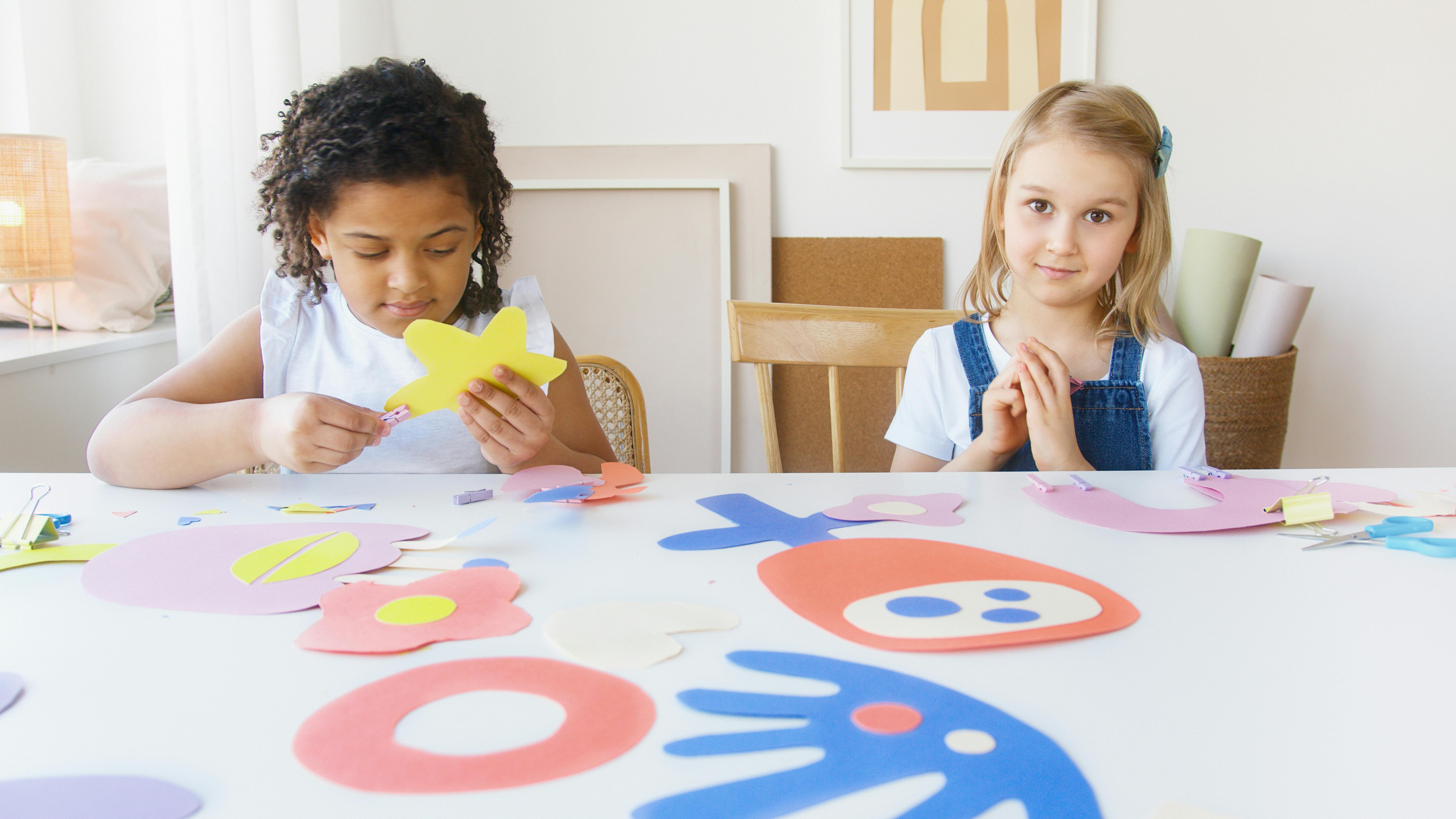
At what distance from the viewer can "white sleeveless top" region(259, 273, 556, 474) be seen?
100 centimetres

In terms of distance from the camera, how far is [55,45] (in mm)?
1839

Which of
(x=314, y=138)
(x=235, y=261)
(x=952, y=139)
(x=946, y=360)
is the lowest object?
(x=946, y=360)

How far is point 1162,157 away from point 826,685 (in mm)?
889

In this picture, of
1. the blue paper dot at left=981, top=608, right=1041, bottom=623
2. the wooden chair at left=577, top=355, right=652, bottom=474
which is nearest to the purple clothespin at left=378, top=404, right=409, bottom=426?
the blue paper dot at left=981, top=608, right=1041, bottom=623

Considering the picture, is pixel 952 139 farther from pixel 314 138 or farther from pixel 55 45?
pixel 55 45

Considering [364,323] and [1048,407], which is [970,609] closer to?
[1048,407]

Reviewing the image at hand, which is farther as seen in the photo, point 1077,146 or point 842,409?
point 842,409

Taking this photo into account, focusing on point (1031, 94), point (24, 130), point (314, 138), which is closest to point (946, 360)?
point (314, 138)

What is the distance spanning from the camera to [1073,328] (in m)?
1.08

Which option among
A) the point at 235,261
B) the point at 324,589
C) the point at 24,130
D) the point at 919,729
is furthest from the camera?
the point at 24,130

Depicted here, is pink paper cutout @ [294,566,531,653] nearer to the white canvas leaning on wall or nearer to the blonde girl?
the blonde girl

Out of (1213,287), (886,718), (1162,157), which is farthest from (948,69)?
(886,718)

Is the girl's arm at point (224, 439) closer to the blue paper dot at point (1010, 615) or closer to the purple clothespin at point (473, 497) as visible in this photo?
the purple clothespin at point (473, 497)

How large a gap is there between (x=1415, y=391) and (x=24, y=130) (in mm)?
2871
